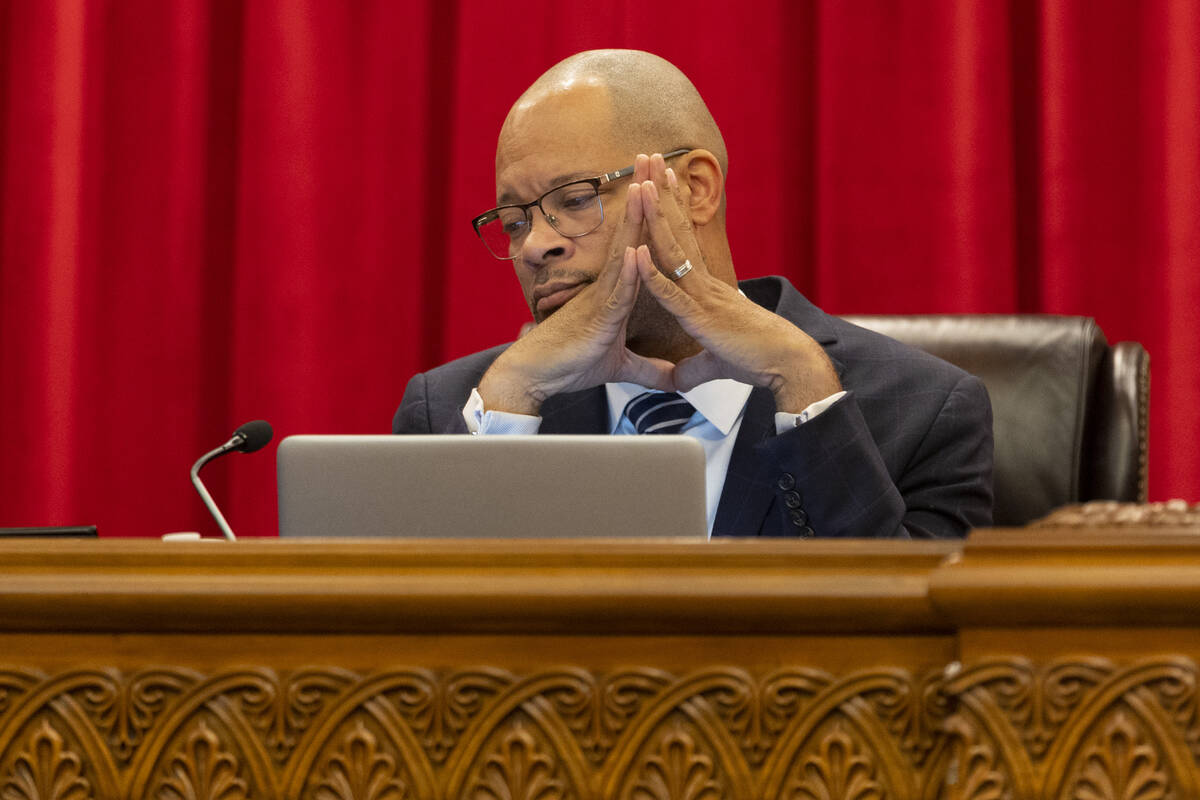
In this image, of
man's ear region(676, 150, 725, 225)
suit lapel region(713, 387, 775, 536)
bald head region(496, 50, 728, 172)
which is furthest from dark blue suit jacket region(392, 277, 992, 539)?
bald head region(496, 50, 728, 172)

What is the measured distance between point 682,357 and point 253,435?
2.00 ft

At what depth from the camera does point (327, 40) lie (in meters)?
2.34

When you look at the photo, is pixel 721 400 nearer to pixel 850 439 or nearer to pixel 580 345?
pixel 580 345

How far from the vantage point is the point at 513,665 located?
1.89 feet

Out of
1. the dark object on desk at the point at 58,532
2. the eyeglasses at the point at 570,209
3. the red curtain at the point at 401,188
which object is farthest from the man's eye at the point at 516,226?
the dark object on desk at the point at 58,532

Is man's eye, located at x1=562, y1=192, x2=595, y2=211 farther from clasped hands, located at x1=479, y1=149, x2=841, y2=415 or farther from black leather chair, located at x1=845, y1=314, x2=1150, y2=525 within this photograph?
black leather chair, located at x1=845, y1=314, x2=1150, y2=525

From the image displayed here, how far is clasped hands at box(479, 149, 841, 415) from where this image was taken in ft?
4.82

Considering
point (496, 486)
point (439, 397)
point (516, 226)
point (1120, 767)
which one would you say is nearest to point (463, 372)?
point (439, 397)

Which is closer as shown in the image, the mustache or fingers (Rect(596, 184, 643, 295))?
fingers (Rect(596, 184, 643, 295))

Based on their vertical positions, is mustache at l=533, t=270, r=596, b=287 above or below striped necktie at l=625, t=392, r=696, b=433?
above

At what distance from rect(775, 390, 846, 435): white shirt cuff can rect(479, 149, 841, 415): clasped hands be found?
0.05m

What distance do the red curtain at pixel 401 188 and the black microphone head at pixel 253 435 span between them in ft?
3.09

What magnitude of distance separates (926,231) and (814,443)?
93cm

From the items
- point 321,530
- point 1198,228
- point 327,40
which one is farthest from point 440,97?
point 321,530
